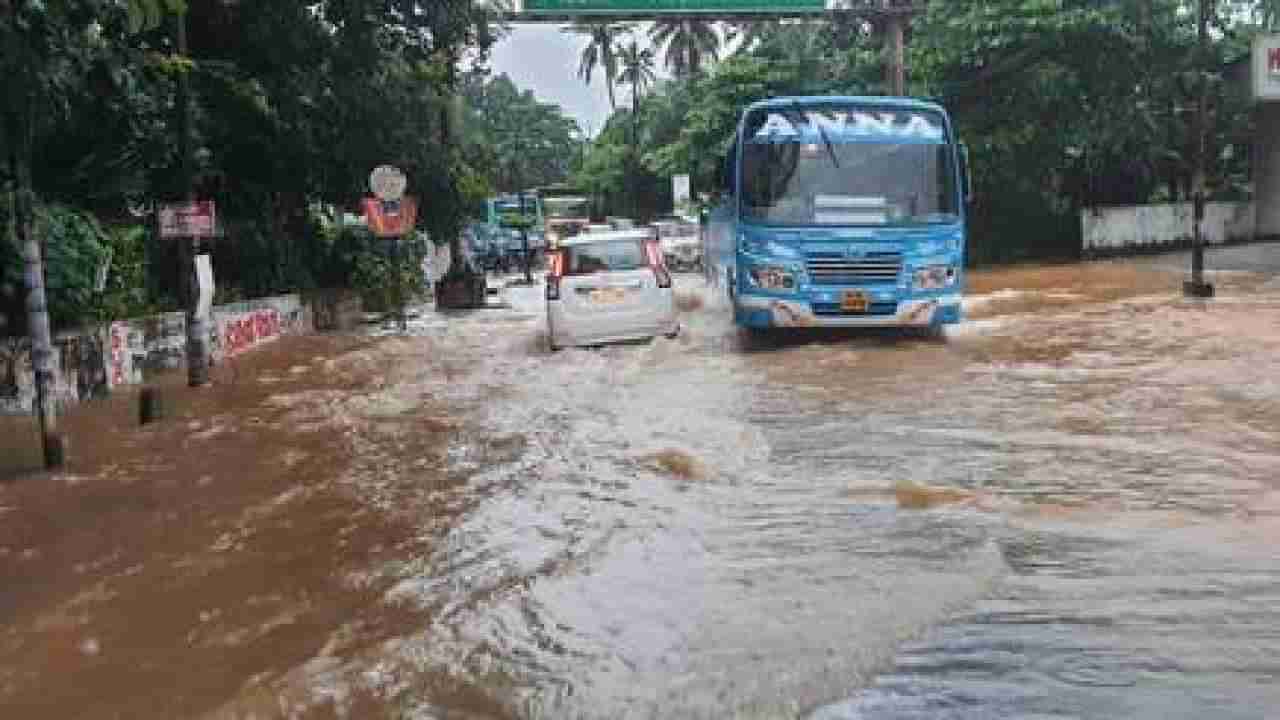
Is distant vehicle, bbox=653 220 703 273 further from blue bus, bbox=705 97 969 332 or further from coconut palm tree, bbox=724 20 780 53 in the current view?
blue bus, bbox=705 97 969 332

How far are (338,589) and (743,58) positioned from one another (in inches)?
1596

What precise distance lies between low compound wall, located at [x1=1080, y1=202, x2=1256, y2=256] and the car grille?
19.5 meters

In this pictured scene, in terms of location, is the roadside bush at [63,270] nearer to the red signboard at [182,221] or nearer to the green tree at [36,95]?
the red signboard at [182,221]

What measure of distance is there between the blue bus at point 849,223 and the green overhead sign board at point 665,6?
37.8 feet

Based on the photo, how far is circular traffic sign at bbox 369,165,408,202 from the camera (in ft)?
74.2

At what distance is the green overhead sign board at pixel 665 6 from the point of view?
27.3m

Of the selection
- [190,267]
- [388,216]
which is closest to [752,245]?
[190,267]

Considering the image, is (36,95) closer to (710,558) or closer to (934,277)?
(710,558)

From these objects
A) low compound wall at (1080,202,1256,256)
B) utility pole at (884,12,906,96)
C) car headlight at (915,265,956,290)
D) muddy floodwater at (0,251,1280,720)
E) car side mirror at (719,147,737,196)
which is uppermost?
utility pole at (884,12,906,96)

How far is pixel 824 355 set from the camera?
15.8 metres

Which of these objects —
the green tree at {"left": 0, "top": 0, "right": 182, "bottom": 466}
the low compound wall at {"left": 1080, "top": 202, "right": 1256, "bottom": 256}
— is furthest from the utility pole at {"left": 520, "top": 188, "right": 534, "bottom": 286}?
the green tree at {"left": 0, "top": 0, "right": 182, "bottom": 466}

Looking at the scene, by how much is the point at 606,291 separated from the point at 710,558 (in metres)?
10.2

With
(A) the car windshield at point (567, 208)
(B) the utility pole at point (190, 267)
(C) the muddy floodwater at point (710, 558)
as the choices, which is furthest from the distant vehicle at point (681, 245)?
(C) the muddy floodwater at point (710, 558)

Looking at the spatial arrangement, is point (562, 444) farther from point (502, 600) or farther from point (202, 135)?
point (202, 135)
